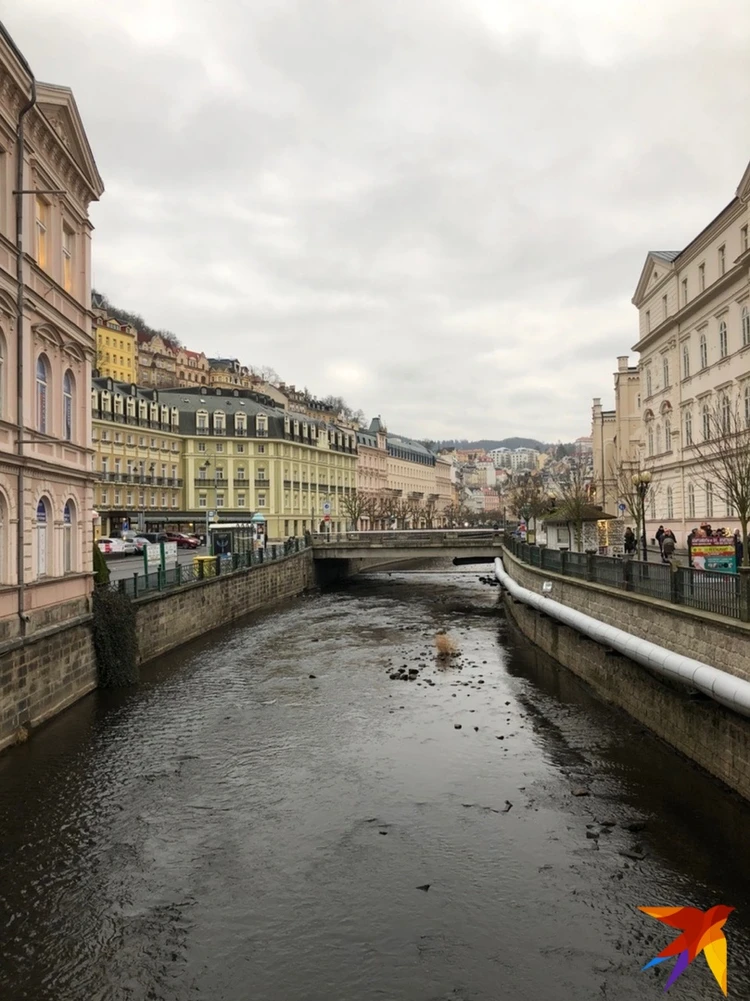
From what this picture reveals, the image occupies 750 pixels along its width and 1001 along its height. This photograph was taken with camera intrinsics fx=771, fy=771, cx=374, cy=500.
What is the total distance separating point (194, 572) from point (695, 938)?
2663 cm

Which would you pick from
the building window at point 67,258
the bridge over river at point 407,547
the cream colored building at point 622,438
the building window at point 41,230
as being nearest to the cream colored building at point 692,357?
the cream colored building at point 622,438

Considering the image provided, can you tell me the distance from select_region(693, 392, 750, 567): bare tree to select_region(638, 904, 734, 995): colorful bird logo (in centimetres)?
1322

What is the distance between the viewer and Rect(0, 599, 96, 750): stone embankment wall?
15.7m

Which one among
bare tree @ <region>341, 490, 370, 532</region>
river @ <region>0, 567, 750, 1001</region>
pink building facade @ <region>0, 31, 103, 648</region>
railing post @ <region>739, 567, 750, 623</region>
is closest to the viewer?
river @ <region>0, 567, 750, 1001</region>

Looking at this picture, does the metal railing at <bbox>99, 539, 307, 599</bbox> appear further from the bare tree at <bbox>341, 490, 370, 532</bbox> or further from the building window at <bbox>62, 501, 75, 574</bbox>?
the bare tree at <bbox>341, 490, 370, 532</bbox>

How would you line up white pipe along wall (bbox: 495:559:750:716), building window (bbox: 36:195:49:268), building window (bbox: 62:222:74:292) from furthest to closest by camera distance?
building window (bbox: 62:222:74:292)
building window (bbox: 36:195:49:268)
white pipe along wall (bbox: 495:559:750:716)

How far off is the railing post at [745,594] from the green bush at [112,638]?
16.3 metres

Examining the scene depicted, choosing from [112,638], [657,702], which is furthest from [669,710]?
[112,638]

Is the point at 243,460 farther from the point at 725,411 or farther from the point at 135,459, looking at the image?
the point at 725,411

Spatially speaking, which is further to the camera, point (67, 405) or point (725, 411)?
point (725, 411)

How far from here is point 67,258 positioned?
66.4 ft

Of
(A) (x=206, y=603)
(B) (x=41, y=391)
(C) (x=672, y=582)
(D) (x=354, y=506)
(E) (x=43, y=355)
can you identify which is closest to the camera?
(C) (x=672, y=582)

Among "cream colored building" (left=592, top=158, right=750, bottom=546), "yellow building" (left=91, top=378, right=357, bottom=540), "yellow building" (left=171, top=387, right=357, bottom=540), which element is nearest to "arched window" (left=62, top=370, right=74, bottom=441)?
"cream colored building" (left=592, top=158, right=750, bottom=546)

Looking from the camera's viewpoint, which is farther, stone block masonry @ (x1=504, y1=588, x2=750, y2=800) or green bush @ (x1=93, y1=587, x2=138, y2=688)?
green bush @ (x1=93, y1=587, x2=138, y2=688)
